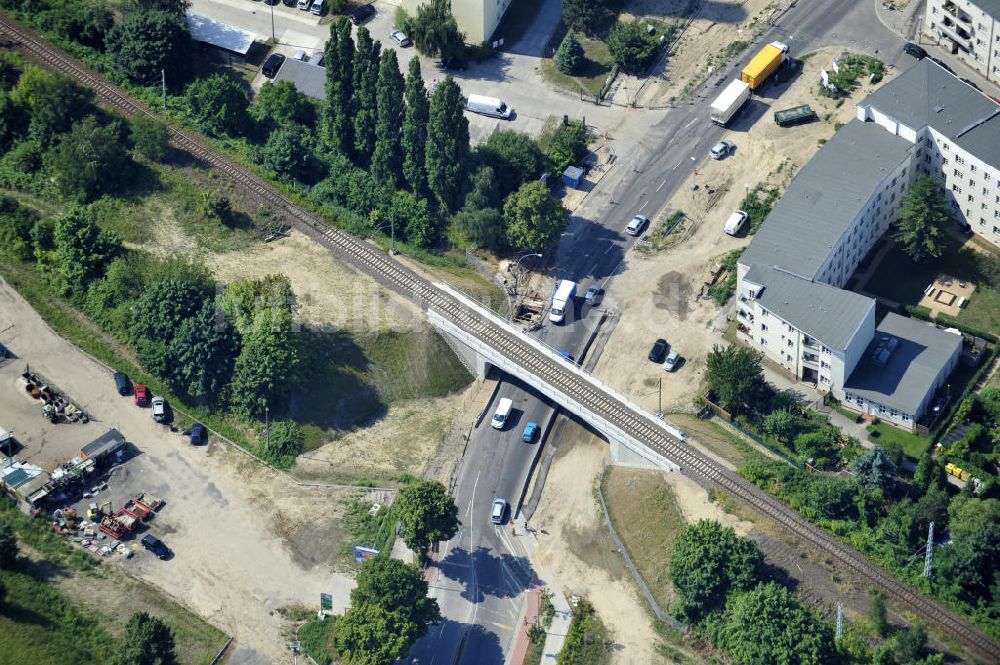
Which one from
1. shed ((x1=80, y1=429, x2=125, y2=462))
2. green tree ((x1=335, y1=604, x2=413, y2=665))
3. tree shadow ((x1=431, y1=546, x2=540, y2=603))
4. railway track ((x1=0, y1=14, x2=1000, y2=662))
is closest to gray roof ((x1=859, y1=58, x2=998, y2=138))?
railway track ((x1=0, y1=14, x2=1000, y2=662))

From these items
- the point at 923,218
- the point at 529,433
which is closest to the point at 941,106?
the point at 923,218

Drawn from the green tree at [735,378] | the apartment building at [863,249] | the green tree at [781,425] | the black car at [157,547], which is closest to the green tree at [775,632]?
the green tree at [781,425]

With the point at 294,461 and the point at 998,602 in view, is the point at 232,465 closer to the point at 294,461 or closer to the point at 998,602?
the point at 294,461

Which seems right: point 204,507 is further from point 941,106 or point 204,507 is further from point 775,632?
point 941,106

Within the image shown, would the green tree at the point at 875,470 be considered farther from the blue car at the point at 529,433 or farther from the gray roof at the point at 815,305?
the blue car at the point at 529,433

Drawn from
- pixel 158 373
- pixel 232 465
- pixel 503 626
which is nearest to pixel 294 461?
pixel 232 465

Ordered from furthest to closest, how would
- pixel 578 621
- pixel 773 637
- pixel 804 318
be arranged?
pixel 804 318 → pixel 578 621 → pixel 773 637

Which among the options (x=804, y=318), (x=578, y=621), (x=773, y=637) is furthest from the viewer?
(x=804, y=318)
